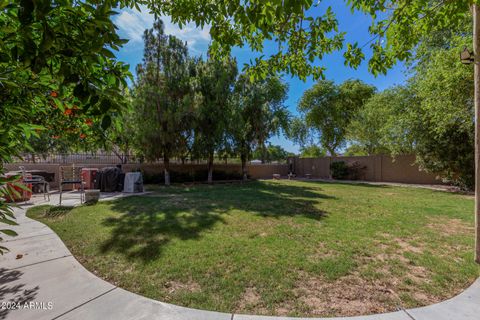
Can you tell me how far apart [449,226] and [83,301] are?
654 centimetres

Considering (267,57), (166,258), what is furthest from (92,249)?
(267,57)

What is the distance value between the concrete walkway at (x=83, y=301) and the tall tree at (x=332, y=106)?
65.5 feet

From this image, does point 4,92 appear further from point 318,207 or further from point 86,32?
point 318,207

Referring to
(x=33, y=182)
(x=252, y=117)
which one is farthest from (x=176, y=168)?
(x=33, y=182)

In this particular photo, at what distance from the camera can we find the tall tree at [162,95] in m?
11.6

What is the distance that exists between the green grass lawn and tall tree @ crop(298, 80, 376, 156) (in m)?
16.4

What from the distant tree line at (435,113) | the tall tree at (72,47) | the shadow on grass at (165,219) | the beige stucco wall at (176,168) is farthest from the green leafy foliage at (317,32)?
the beige stucco wall at (176,168)

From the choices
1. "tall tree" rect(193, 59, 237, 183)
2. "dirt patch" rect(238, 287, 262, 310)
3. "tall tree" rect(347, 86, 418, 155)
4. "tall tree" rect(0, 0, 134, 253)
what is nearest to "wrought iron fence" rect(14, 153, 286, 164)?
"tall tree" rect(193, 59, 237, 183)

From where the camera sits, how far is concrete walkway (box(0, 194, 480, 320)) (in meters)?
2.03

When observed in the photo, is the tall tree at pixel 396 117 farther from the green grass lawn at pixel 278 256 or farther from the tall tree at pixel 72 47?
the tall tree at pixel 72 47

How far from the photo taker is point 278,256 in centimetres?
327

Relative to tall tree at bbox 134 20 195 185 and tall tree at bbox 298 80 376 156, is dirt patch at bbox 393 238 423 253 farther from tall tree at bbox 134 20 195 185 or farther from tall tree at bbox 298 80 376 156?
tall tree at bbox 298 80 376 156

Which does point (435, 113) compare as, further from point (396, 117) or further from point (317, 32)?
point (317, 32)

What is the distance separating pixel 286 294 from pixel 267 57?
9.40 feet
